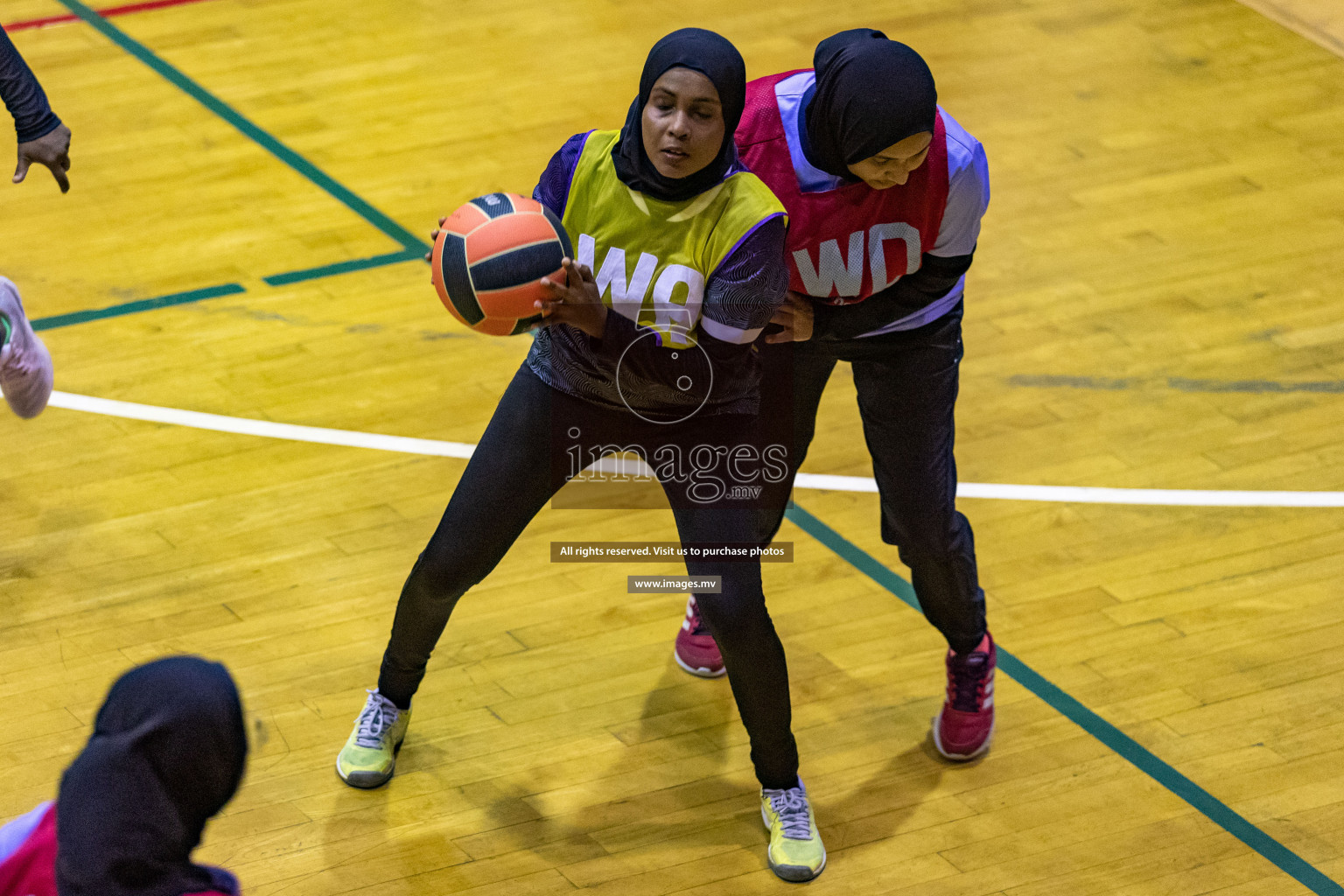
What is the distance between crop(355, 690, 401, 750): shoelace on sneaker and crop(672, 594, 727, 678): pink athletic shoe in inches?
30.6

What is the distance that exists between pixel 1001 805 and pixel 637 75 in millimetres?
4256

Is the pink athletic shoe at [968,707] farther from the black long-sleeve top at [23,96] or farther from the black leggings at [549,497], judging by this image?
the black long-sleeve top at [23,96]

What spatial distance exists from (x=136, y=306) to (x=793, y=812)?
9.97 ft

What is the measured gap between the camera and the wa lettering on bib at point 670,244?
2834 mm

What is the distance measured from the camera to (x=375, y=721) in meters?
3.45

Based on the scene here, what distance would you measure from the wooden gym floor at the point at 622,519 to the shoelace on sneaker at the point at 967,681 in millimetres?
163

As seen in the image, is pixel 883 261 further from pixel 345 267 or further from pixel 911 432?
pixel 345 267

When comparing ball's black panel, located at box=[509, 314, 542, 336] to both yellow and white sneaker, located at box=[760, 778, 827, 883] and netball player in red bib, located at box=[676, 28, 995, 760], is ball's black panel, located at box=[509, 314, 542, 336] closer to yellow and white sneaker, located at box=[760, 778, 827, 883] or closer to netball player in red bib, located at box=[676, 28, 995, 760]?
netball player in red bib, located at box=[676, 28, 995, 760]

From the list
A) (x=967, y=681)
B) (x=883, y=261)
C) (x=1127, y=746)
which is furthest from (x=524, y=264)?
(x=1127, y=746)

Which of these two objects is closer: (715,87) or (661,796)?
(715,87)

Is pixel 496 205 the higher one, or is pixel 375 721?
pixel 496 205

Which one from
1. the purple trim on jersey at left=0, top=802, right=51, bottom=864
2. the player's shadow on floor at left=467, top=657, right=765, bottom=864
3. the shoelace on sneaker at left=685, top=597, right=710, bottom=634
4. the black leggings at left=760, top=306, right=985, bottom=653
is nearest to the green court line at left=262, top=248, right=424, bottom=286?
the shoelace on sneaker at left=685, top=597, right=710, bottom=634

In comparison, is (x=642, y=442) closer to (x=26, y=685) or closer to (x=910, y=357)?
(x=910, y=357)

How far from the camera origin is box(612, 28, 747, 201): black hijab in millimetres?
2734
